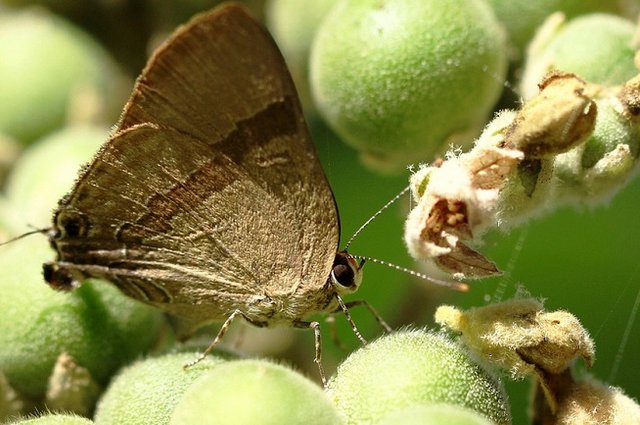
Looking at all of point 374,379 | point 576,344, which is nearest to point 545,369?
point 576,344

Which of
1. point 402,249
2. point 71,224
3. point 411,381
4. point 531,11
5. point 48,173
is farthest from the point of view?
point 402,249

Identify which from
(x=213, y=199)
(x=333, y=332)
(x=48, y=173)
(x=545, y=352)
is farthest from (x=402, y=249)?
(x=545, y=352)

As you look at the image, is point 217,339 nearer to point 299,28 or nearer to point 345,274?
point 345,274

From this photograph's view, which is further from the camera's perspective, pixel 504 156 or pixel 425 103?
pixel 425 103

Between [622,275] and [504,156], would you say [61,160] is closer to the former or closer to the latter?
[504,156]

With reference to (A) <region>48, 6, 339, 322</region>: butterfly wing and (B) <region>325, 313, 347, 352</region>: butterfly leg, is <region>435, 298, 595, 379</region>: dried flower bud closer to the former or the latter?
(A) <region>48, 6, 339, 322</region>: butterfly wing
